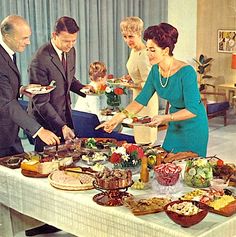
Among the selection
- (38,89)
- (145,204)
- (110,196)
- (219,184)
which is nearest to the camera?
(145,204)

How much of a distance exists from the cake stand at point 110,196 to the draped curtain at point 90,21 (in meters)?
4.53

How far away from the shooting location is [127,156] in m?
3.17

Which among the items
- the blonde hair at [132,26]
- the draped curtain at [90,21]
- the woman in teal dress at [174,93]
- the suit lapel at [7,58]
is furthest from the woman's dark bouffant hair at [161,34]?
the draped curtain at [90,21]

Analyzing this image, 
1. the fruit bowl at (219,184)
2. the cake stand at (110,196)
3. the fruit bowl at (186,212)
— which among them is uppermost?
the fruit bowl at (186,212)

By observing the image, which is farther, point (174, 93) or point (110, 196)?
point (174, 93)

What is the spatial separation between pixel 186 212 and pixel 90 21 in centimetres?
574

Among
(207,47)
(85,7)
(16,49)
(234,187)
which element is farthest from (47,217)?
(207,47)

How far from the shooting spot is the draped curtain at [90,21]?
7.14 m

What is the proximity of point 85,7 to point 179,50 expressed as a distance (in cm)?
209

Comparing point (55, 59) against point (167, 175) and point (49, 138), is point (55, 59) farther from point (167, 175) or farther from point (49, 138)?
point (167, 175)

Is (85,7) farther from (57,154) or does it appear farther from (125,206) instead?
(125,206)

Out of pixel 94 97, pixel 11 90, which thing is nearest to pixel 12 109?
pixel 11 90

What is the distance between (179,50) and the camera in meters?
9.09

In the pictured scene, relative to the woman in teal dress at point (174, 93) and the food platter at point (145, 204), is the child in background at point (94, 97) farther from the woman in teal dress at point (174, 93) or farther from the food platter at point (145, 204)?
the food platter at point (145, 204)
